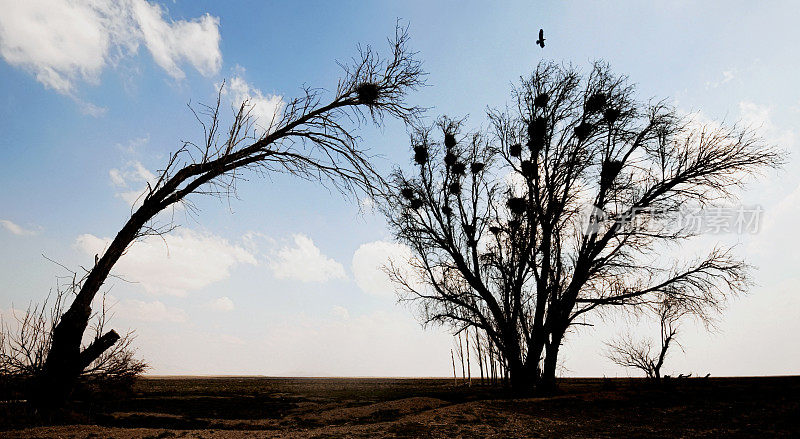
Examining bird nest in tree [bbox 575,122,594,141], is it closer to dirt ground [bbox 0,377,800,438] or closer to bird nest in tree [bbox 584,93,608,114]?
bird nest in tree [bbox 584,93,608,114]

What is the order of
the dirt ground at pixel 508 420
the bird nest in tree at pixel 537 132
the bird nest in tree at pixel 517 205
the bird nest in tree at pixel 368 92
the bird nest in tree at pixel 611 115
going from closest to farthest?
the bird nest in tree at pixel 368 92 < the dirt ground at pixel 508 420 < the bird nest in tree at pixel 611 115 < the bird nest in tree at pixel 537 132 < the bird nest in tree at pixel 517 205

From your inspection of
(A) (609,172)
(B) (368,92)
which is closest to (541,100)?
(A) (609,172)

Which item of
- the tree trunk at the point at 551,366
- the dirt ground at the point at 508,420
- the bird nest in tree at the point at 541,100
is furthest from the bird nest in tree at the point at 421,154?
the dirt ground at the point at 508,420

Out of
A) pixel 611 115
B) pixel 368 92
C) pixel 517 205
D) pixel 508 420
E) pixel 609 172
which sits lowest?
pixel 508 420

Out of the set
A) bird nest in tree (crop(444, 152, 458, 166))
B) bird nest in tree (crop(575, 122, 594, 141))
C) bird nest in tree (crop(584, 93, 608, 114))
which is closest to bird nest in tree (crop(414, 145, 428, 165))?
Answer: bird nest in tree (crop(444, 152, 458, 166))

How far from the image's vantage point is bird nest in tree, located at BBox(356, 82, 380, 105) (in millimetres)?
4469

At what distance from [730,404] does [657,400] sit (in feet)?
4.75

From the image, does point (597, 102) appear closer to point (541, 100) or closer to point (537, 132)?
point (541, 100)

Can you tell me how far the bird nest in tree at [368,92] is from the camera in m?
4.47

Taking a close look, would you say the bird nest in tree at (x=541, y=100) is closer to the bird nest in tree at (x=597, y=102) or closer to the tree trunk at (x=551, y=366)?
the bird nest in tree at (x=597, y=102)

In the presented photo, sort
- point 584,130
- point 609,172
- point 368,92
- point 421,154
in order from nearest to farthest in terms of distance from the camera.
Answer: point 368,92, point 609,172, point 584,130, point 421,154

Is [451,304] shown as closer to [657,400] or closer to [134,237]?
[657,400]

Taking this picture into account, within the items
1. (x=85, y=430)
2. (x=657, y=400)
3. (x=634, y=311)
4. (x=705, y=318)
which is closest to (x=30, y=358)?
(x=85, y=430)

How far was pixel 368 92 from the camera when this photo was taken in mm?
4473
